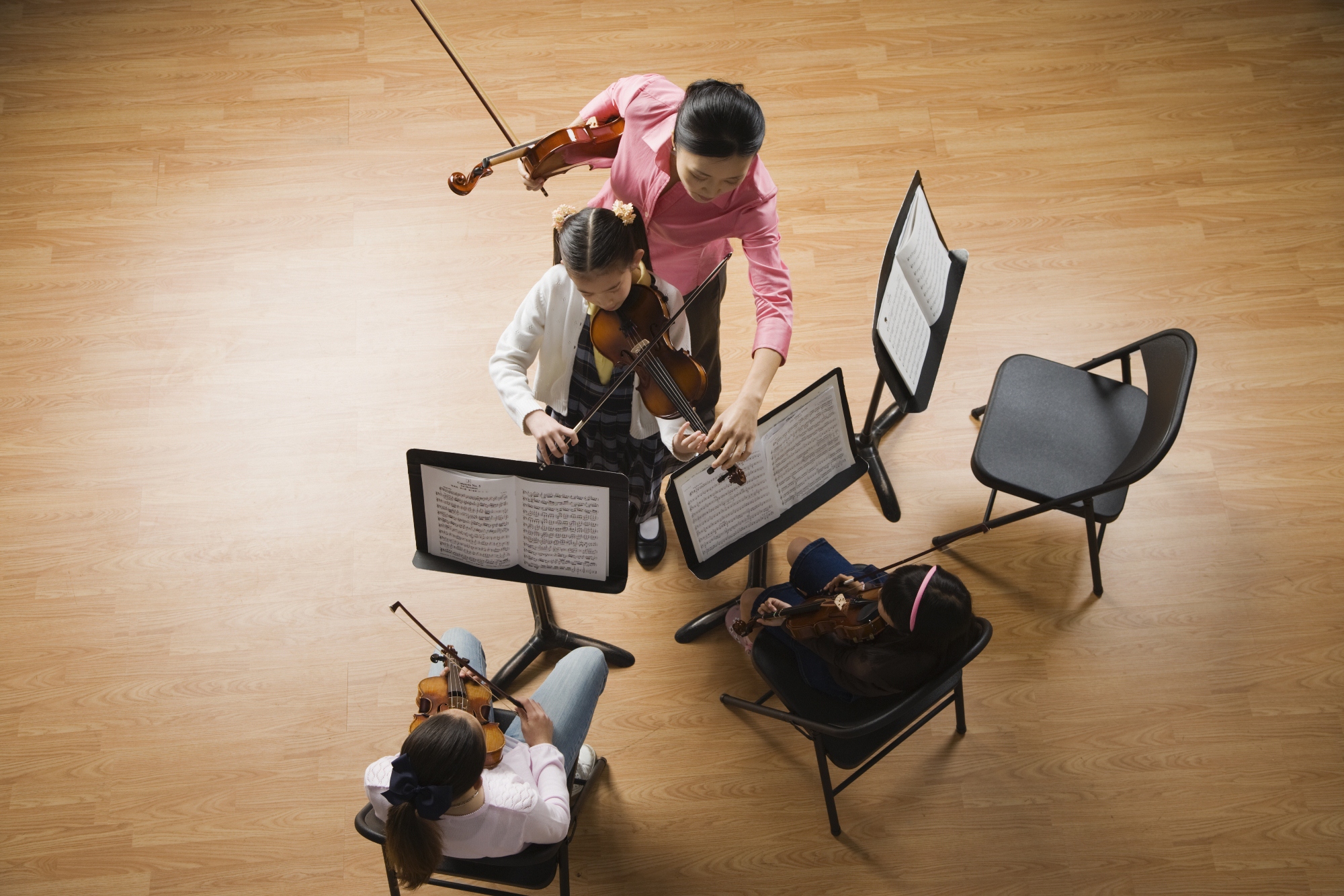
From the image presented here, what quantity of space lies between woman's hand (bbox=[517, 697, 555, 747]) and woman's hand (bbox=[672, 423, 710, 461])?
0.60 meters

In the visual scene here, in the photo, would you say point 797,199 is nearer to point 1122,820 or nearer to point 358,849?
point 1122,820

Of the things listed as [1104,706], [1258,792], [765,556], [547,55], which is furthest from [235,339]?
[1258,792]

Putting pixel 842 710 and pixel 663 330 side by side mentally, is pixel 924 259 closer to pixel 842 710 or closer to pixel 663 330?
pixel 663 330

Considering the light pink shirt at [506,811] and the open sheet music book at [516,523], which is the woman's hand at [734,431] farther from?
the light pink shirt at [506,811]

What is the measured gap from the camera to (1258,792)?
229cm

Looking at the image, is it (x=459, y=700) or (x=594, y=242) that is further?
(x=459, y=700)

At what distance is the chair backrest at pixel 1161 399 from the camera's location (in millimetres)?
1928

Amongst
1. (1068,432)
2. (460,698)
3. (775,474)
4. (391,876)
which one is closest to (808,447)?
(775,474)

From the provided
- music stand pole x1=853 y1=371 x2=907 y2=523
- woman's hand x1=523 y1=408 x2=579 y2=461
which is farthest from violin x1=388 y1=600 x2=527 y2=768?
music stand pole x1=853 y1=371 x2=907 y2=523

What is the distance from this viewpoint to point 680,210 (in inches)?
70.5

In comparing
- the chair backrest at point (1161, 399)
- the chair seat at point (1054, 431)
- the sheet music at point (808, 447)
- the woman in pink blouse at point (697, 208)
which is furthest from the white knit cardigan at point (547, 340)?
the chair backrest at point (1161, 399)

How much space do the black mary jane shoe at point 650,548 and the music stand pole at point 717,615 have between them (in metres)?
0.20

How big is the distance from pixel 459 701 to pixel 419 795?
29 cm

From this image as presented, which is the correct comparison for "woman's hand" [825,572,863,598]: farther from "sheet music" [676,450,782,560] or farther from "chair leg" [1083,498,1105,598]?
"chair leg" [1083,498,1105,598]
